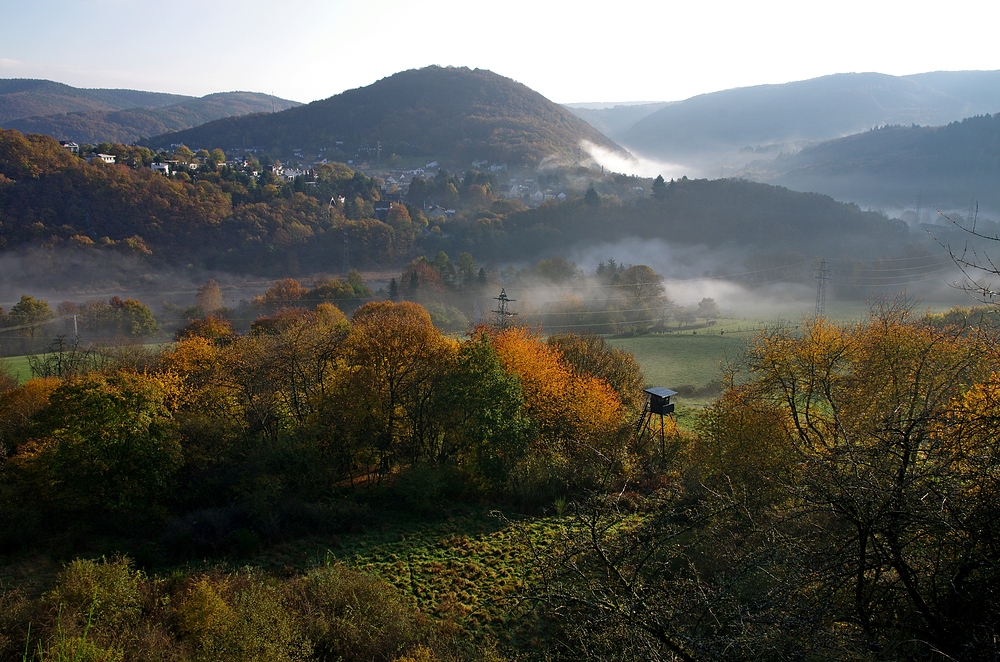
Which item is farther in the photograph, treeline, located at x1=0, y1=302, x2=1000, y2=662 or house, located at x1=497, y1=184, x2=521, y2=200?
house, located at x1=497, y1=184, x2=521, y2=200

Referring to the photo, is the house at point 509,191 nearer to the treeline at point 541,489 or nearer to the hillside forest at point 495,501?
the hillside forest at point 495,501

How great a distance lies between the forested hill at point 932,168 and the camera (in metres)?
162

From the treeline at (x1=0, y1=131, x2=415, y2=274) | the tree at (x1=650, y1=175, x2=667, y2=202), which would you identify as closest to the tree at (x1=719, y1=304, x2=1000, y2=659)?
the treeline at (x1=0, y1=131, x2=415, y2=274)

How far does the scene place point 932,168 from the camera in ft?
563

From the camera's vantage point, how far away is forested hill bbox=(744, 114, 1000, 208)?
162 meters

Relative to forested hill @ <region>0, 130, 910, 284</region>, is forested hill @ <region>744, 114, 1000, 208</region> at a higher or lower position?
higher

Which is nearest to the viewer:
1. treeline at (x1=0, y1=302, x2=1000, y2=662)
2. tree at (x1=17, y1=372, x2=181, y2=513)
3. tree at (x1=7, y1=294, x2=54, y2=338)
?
treeline at (x1=0, y1=302, x2=1000, y2=662)

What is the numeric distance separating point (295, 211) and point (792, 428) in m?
113

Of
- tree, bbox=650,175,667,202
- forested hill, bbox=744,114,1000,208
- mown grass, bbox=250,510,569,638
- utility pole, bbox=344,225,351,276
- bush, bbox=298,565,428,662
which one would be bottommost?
mown grass, bbox=250,510,569,638

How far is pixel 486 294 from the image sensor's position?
77188mm

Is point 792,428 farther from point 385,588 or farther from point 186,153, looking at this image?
point 186,153

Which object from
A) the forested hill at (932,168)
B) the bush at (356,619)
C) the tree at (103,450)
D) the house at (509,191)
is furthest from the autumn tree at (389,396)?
the forested hill at (932,168)

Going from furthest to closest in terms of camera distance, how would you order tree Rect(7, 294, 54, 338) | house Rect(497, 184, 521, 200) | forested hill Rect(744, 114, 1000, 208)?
1. house Rect(497, 184, 521, 200)
2. forested hill Rect(744, 114, 1000, 208)
3. tree Rect(7, 294, 54, 338)

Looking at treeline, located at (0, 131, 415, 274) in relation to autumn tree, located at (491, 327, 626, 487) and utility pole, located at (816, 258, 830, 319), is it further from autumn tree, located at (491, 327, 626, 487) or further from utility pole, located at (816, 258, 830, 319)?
autumn tree, located at (491, 327, 626, 487)
